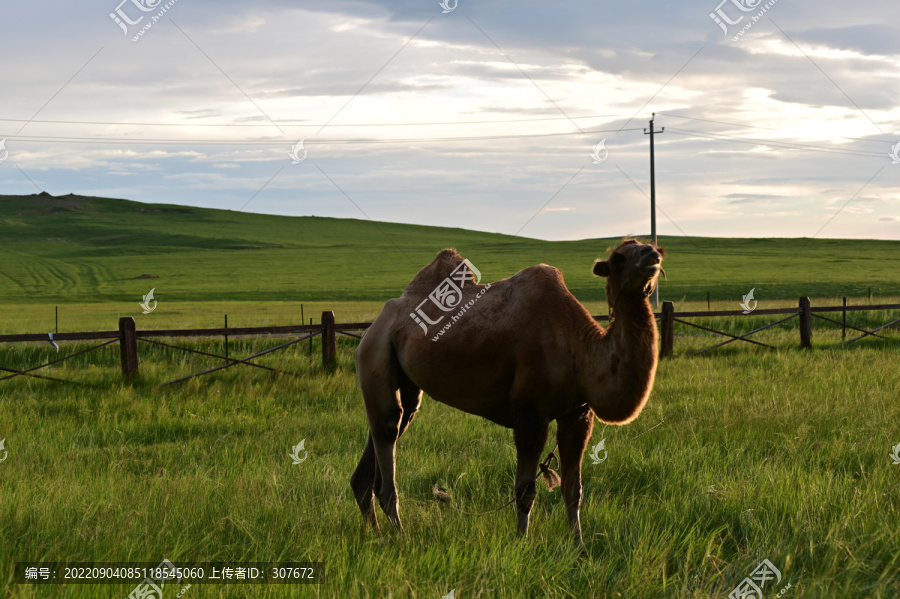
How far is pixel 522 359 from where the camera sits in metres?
5.08

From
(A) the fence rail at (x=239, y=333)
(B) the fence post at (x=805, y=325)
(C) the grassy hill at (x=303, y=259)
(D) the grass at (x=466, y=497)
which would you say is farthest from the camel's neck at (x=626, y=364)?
(C) the grassy hill at (x=303, y=259)

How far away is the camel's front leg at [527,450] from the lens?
16.7 feet

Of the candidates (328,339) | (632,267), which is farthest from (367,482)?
(328,339)

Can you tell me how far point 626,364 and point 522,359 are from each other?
0.79 m

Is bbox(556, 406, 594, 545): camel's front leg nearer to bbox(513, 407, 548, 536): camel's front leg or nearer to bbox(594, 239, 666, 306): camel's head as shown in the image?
bbox(513, 407, 548, 536): camel's front leg

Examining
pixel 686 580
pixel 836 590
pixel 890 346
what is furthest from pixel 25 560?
pixel 890 346

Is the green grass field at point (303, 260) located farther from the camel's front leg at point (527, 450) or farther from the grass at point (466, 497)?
the camel's front leg at point (527, 450)

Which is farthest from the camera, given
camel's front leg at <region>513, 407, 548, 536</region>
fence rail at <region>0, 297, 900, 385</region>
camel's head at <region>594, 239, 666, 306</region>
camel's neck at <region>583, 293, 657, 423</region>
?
fence rail at <region>0, 297, 900, 385</region>

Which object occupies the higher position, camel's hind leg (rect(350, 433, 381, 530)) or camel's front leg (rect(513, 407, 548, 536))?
camel's front leg (rect(513, 407, 548, 536))

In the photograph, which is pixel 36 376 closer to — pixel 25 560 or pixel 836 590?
pixel 25 560

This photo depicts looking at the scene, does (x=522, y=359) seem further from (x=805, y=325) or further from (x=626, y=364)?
(x=805, y=325)

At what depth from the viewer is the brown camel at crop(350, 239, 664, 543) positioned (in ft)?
15.1

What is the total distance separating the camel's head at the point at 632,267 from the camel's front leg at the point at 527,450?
1000 millimetres

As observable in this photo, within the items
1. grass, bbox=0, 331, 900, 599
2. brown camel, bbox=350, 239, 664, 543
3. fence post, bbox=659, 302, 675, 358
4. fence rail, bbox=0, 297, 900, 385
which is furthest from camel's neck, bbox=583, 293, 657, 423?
fence post, bbox=659, 302, 675, 358
